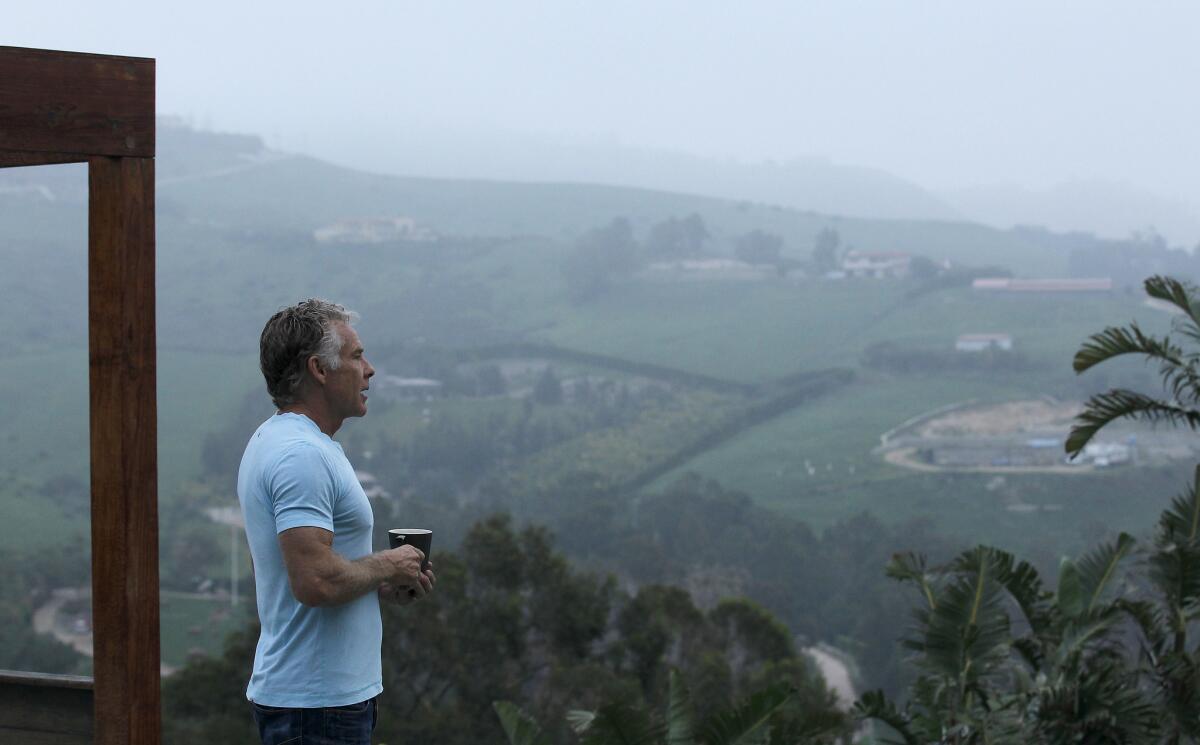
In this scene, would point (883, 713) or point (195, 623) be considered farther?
point (195, 623)

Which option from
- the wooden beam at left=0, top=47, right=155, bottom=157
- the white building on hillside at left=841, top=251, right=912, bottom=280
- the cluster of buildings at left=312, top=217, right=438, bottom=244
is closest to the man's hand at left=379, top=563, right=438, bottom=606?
the wooden beam at left=0, top=47, right=155, bottom=157

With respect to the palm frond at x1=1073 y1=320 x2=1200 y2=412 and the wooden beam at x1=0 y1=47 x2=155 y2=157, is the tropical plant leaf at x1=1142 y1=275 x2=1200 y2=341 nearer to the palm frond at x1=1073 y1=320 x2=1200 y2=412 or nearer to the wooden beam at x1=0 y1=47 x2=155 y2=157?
the palm frond at x1=1073 y1=320 x2=1200 y2=412

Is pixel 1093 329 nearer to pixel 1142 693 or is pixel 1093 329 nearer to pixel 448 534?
pixel 448 534

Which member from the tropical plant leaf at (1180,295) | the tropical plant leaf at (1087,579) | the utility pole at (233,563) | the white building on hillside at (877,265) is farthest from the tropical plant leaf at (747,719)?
the white building on hillside at (877,265)

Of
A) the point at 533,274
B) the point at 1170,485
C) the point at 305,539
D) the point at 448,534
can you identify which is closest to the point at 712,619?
the point at 305,539

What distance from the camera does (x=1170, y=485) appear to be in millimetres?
70188

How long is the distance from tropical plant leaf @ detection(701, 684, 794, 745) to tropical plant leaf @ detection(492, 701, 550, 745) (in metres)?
1.09

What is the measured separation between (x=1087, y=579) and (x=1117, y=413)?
1460 millimetres

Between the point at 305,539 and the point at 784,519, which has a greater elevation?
the point at 305,539

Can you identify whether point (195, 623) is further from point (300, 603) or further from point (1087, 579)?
point (300, 603)

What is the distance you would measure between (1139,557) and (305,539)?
9102 millimetres

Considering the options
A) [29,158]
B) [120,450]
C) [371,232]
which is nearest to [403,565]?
[120,450]

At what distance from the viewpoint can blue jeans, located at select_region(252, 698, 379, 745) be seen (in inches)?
93.2

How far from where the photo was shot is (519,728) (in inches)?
298
